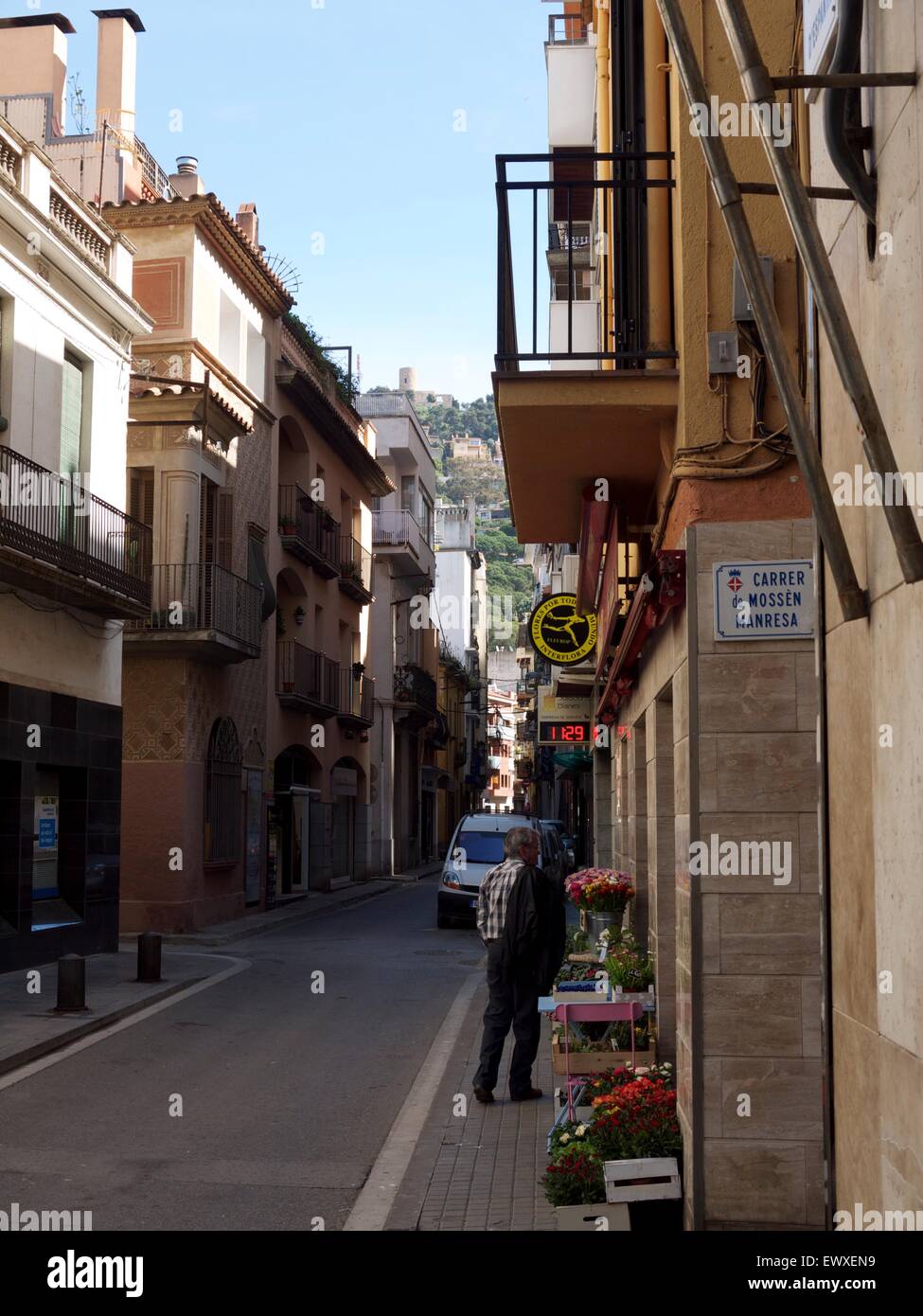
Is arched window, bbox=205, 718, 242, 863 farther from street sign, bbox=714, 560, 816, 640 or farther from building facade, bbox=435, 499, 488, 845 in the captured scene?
building facade, bbox=435, 499, 488, 845

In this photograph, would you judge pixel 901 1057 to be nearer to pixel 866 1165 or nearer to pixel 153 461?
pixel 866 1165

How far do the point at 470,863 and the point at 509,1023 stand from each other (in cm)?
1424

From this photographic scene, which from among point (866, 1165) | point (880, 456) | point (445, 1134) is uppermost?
point (880, 456)

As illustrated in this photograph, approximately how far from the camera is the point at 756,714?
622 cm

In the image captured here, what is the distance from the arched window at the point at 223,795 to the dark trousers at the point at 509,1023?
15272mm

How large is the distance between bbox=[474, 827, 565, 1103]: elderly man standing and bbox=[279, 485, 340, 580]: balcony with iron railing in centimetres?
2128

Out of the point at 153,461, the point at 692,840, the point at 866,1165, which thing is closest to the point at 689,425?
the point at 692,840

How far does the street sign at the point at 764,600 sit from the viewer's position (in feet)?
20.3

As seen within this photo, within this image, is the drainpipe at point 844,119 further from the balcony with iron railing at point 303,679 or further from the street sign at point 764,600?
the balcony with iron railing at point 303,679

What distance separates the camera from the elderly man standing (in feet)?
31.7

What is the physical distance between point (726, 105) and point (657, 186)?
79 centimetres

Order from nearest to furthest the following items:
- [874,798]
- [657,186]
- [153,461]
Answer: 1. [874,798]
2. [657,186]
3. [153,461]

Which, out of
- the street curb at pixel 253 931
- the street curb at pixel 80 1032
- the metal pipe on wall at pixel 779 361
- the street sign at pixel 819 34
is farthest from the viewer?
the street curb at pixel 253 931

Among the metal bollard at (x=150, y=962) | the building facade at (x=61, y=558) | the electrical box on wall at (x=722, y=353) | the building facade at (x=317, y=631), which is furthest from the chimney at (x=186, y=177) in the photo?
the electrical box on wall at (x=722, y=353)
